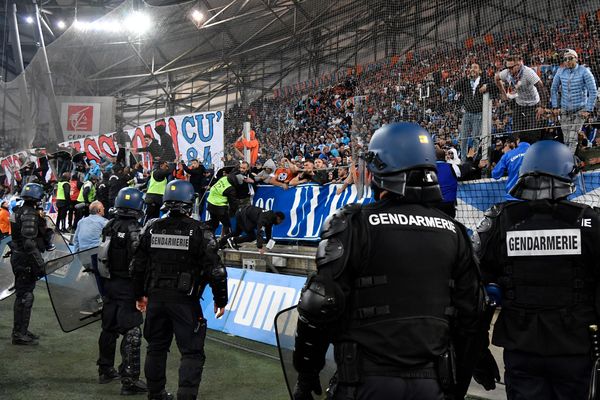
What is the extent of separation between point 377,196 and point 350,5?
10427 millimetres

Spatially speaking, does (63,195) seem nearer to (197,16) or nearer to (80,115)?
(80,115)

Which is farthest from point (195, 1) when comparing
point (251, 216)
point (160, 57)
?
point (251, 216)

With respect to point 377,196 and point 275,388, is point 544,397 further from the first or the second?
point 275,388

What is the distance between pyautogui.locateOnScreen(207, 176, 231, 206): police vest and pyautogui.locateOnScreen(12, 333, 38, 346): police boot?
168 inches

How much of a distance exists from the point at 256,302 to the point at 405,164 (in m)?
5.74

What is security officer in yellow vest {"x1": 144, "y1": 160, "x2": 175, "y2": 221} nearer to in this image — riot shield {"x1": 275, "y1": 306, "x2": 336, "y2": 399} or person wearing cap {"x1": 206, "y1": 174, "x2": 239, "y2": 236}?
person wearing cap {"x1": 206, "y1": 174, "x2": 239, "y2": 236}

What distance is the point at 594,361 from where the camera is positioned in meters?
2.91

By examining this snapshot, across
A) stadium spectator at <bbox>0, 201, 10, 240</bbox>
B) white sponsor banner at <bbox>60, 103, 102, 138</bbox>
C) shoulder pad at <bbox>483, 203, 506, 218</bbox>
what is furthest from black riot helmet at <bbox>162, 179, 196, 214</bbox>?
white sponsor banner at <bbox>60, 103, 102, 138</bbox>

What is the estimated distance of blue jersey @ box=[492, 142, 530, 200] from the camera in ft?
20.9

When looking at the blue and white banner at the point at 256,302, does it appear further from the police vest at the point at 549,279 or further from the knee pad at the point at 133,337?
the police vest at the point at 549,279

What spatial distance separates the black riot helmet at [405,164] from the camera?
2.39m

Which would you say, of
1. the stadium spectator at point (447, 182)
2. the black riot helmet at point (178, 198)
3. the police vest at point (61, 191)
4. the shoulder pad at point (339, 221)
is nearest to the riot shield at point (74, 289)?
the black riot helmet at point (178, 198)

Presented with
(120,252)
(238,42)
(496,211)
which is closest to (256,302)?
(120,252)

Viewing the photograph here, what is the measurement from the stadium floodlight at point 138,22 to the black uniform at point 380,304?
16.9 meters
